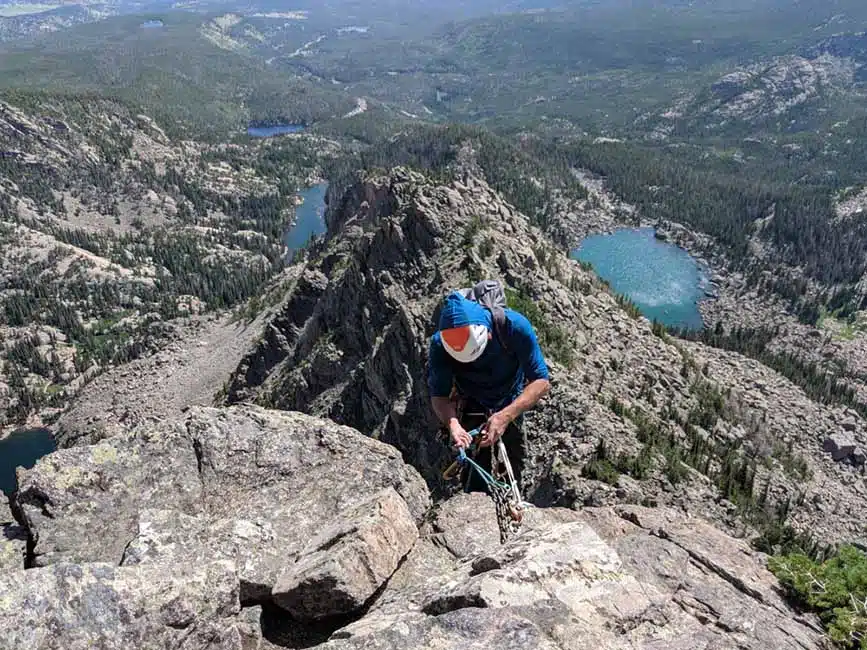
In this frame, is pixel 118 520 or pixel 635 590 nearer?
pixel 635 590

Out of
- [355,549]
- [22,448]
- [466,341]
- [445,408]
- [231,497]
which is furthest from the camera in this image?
[22,448]

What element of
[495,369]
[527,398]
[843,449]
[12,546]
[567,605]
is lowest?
[843,449]

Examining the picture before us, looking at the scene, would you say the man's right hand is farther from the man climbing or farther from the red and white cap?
the red and white cap

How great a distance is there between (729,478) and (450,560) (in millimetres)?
37049

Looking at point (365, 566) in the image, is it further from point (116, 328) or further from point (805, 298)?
point (805, 298)

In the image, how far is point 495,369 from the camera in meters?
13.8

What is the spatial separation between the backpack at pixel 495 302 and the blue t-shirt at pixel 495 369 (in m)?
0.10

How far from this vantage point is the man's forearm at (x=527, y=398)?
1294 cm

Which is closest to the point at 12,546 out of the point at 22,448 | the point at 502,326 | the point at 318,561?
the point at 318,561

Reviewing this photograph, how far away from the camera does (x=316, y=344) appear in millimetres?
64875

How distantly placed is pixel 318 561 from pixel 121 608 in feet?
11.4

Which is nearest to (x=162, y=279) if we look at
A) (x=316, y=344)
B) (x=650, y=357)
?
(x=316, y=344)

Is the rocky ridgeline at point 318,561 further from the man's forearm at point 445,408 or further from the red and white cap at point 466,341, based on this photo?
the red and white cap at point 466,341

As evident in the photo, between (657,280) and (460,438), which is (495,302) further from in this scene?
(657,280)
